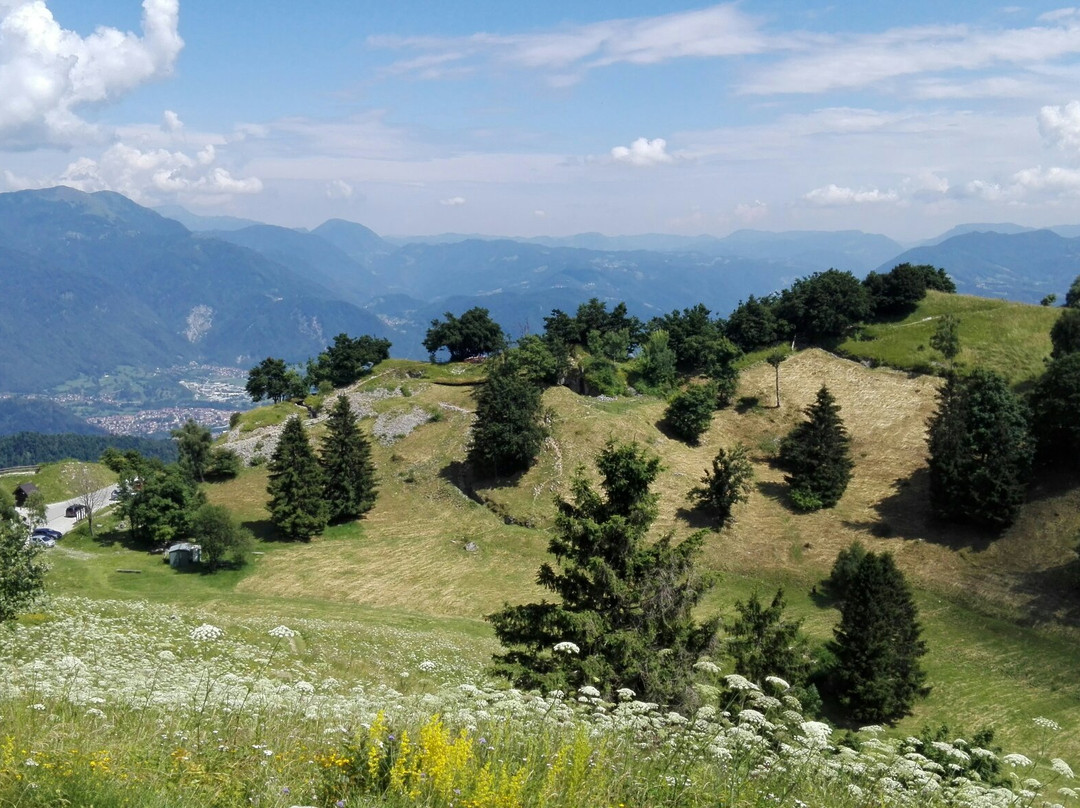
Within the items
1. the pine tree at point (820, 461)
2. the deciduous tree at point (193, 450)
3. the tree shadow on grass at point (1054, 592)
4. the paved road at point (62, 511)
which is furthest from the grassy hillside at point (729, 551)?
the paved road at point (62, 511)

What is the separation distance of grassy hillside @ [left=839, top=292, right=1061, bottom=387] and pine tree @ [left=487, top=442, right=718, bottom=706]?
4720 cm

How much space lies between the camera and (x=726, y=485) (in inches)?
1635

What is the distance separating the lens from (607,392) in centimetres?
5903

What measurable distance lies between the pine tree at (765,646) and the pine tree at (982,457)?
20.8 metres

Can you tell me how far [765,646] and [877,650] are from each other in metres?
6.79

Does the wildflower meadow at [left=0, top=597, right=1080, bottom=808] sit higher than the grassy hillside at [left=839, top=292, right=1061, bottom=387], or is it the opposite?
the grassy hillside at [left=839, top=292, right=1061, bottom=387]

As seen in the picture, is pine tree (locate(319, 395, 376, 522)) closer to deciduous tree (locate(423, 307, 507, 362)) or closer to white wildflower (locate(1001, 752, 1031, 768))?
deciduous tree (locate(423, 307, 507, 362))

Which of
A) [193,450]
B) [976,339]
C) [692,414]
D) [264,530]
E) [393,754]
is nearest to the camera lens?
[393,754]

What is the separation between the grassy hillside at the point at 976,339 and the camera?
55.3 meters

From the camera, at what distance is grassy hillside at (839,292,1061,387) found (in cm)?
5531

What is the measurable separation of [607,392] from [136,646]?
47.7 metres

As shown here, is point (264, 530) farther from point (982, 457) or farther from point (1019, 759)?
point (1019, 759)

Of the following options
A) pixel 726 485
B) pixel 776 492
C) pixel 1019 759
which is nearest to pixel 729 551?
pixel 726 485

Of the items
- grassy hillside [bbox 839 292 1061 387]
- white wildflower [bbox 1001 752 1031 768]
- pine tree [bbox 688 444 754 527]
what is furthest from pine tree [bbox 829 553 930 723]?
grassy hillside [bbox 839 292 1061 387]
